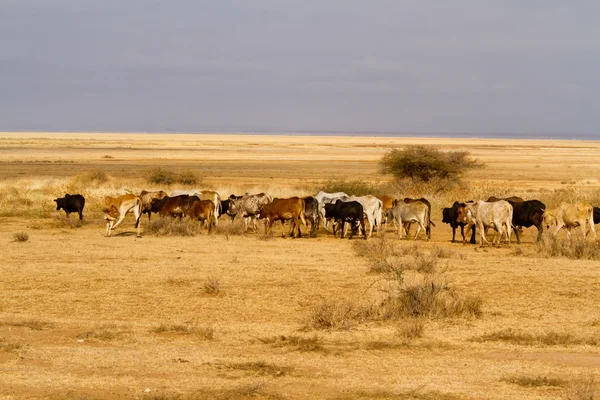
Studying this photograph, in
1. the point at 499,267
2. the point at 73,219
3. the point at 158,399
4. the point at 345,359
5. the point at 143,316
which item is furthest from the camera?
the point at 73,219

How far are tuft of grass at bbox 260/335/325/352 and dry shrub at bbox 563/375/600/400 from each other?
3.38 meters

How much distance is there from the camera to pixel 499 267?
63.5ft

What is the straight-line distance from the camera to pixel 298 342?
11.9m

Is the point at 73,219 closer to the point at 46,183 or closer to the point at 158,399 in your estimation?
the point at 46,183

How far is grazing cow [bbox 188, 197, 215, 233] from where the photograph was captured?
86.1 ft

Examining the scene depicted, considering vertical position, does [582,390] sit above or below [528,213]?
below

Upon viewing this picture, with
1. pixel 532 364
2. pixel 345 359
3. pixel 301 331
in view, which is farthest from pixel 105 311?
pixel 532 364

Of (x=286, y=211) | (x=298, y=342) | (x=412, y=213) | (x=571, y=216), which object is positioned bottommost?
(x=298, y=342)

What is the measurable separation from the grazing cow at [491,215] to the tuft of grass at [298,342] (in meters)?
12.5

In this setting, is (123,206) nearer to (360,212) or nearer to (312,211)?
(312,211)

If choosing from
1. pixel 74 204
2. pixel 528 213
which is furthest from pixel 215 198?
pixel 528 213

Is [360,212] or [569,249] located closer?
[569,249]

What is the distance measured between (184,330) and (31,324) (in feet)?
7.67

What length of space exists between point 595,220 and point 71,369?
1873 centimetres
